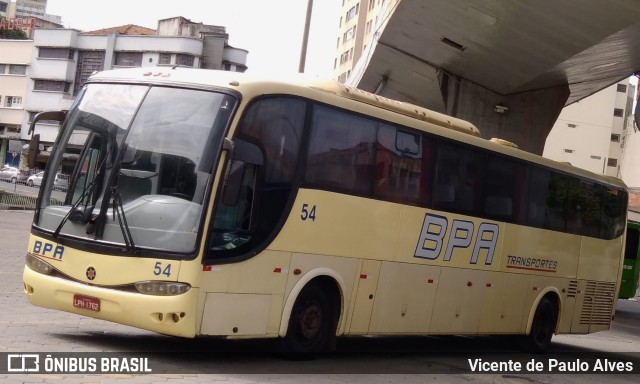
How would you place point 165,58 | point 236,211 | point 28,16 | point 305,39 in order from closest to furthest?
point 236,211
point 305,39
point 165,58
point 28,16

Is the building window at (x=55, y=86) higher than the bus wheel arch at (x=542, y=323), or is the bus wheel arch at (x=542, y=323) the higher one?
the building window at (x=55, y=86)

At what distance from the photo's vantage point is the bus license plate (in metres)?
10.2

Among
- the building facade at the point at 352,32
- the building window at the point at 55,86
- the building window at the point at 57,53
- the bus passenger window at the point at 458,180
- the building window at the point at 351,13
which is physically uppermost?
the building window at the point at 351,13

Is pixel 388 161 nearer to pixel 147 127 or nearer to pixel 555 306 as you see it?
pixel 147 127

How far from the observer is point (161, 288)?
991 cm

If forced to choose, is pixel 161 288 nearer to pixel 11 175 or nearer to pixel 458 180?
pixel 458 180

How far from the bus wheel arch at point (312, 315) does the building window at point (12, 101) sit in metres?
94.3

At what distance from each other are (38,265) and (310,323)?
3088 millimetres

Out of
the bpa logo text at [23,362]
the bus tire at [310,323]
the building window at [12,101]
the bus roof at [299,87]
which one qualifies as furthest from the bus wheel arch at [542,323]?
the building window at [12,101]

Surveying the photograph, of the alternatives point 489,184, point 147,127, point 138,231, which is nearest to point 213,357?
point 138,231

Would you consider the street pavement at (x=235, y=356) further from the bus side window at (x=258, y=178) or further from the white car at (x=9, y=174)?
the white car at (x=9, y=174)

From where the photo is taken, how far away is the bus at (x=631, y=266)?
35469mm

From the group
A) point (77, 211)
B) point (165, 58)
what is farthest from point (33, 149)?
point (165, 58)

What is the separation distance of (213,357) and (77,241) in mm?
2004
